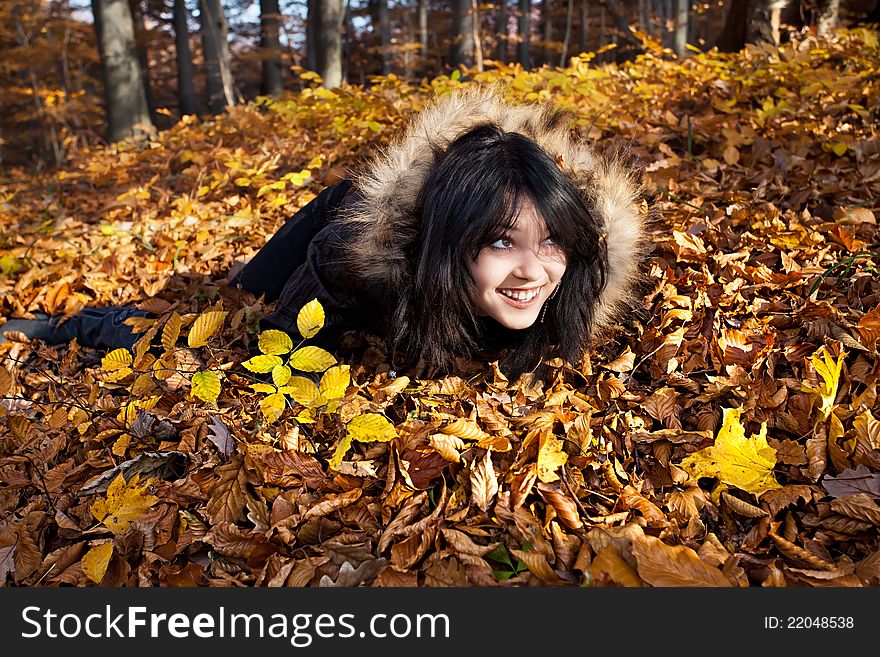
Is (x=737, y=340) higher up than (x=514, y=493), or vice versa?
(x=737, y=340)

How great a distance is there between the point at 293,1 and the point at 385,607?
56.0ft

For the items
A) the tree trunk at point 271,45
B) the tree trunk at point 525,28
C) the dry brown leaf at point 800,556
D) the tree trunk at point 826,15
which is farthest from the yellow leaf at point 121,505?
the tree trunk at point 525,28

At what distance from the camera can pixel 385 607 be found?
1.52m

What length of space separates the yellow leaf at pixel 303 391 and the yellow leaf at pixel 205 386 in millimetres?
216

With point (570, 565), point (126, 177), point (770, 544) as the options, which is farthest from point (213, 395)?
point (126, 177)

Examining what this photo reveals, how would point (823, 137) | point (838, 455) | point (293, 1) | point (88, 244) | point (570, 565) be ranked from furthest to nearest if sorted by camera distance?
point (293, 1) < point (88, 244) < point (823, 137) < point (838, 455) < point (570, 565)

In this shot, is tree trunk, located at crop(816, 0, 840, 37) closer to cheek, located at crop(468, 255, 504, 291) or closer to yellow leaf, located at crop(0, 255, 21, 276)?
cheek, located at crop(468, 255, 504, 291)

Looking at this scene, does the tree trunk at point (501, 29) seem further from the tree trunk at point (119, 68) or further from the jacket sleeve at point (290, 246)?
the jacket sleeve at point (290, 246)

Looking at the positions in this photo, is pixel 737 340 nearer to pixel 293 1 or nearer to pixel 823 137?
pixel 823 137

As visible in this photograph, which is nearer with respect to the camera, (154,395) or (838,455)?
(838,455)

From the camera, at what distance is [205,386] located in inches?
77.7

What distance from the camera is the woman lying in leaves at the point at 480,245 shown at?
1.90m

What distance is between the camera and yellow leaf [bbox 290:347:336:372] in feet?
6.49

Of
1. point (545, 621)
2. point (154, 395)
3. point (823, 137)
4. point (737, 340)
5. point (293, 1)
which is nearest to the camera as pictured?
point (545, 621)
